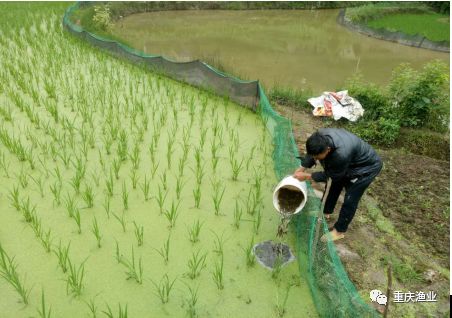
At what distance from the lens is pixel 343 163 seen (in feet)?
8.46

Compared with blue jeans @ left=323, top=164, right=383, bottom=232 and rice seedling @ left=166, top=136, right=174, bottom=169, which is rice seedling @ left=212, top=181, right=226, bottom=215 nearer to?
rice seedling @ left=166, top=136, right=174, bottom=169

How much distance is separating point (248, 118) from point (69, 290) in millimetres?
3261

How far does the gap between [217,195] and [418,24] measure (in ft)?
46.5

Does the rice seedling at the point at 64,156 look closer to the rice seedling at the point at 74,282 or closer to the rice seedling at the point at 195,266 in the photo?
the rice seedling at the point at 74,282

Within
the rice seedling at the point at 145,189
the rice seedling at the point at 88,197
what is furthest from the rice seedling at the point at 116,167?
the rice seedling at the point at 88,197

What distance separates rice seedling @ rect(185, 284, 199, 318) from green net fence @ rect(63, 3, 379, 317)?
2.64 ft

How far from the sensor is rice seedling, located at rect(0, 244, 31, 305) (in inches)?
92.1

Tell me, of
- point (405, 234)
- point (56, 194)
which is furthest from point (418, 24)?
point (56, 194)

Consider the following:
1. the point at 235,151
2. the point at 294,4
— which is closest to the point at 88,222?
the point at 235,151

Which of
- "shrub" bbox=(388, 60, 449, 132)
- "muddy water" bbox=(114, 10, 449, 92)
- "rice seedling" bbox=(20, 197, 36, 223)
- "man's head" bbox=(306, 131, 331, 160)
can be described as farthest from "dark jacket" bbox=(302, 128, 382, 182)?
"muddy water" bbox=(114, 10, 449, 92)

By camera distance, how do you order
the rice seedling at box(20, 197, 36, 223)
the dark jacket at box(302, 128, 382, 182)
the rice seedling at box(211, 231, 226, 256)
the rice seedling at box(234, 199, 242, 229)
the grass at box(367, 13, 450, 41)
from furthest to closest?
the grass at box(367, 13, 450, 41) < the rice seedling at box(234, 199, 242, 229) < the rice seedling at box(20, 197, 36, 223) < the rice seedling at box(211, 231, 226, 256) < the dark jacket at box(302, 128, 382, 182)

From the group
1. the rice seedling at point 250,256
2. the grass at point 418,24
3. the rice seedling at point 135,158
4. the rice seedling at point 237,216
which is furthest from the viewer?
the grass at point 418,24

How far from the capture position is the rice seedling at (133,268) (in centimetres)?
253

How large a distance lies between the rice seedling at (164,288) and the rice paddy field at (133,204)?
0.4 inches
